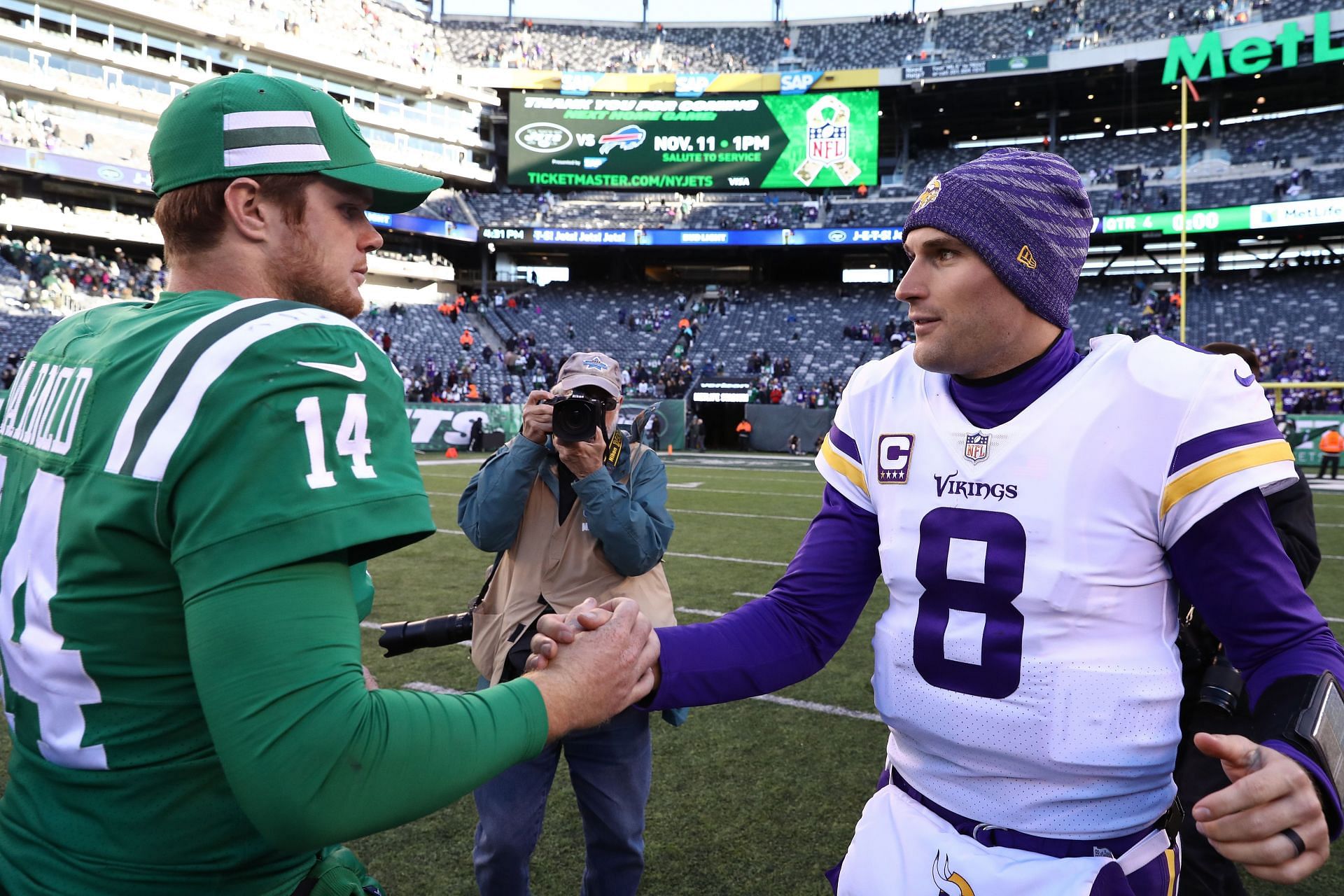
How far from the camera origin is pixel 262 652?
0.95 meters

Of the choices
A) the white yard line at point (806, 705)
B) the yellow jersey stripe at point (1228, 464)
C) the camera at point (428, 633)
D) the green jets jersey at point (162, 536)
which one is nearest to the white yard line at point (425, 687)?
the white yard line at point (806, 705)

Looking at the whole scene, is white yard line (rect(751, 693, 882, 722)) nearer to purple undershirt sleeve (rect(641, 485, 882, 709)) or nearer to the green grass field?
the green grass field

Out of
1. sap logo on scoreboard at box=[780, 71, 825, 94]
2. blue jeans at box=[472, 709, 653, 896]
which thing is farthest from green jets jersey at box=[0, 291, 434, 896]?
sap logo on scoreboard at box=[780, 71, 825, 94]

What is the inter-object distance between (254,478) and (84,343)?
19.1 inches

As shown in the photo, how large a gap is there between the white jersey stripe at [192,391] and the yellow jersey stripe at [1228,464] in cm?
140

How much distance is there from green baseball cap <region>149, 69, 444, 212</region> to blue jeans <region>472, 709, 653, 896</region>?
1.85m

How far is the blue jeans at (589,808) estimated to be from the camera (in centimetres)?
264

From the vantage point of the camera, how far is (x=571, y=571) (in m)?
2.96

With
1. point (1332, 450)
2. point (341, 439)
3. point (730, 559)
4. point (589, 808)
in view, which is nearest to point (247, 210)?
point (341, 439)

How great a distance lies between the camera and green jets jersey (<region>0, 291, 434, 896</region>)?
1.00 meters

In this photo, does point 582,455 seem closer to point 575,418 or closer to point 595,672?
point 575,418

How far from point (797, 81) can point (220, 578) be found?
139ft

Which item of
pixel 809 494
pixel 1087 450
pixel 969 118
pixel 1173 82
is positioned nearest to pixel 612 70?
pixel 969 118

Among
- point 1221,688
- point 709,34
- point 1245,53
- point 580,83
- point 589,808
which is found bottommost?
point 589,808
